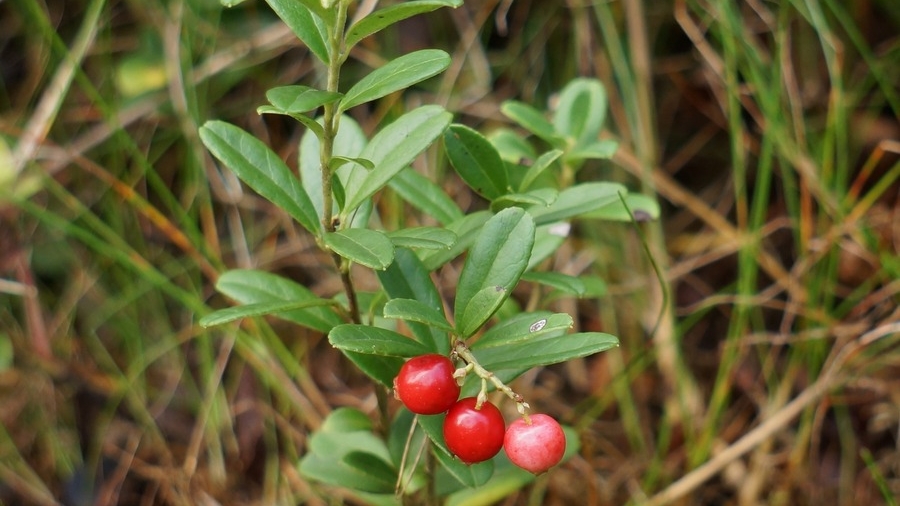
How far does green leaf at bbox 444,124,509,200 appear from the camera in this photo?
1494 mm

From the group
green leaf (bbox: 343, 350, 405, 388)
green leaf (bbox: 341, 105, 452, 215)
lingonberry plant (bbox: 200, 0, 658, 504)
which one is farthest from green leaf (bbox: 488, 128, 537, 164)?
green leaf (bbox: 343, 350, 405, 388)

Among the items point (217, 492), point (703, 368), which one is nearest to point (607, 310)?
point (703, 368)

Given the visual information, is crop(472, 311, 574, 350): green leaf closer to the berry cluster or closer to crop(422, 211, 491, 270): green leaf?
the berry cluster

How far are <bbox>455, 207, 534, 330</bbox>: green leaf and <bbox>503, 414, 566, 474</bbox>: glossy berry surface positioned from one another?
0.17 m

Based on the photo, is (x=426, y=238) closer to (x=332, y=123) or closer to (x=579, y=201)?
(x=332, y=123)

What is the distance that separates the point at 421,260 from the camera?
1.47 m

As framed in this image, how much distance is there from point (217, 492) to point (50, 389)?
60cm

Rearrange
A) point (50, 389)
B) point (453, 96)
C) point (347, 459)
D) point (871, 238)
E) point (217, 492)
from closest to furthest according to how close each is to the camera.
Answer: point (347, 459), point (871, 238), point (217, 492), point (50, 389), point (453, 96)

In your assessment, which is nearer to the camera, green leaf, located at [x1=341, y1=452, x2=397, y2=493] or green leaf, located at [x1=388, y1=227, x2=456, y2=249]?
green leaf, located at [x1=388, y1=227, x2=456, y2=249]

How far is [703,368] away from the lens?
261cm

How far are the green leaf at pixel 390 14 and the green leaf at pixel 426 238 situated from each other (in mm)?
279

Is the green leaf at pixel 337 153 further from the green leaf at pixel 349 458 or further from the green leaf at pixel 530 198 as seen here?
the green leaf at pixel 349 458

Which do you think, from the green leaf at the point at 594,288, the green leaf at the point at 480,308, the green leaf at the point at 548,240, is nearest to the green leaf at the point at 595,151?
the green leaf at the point at 548,240

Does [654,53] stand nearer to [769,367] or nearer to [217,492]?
[769,367]
